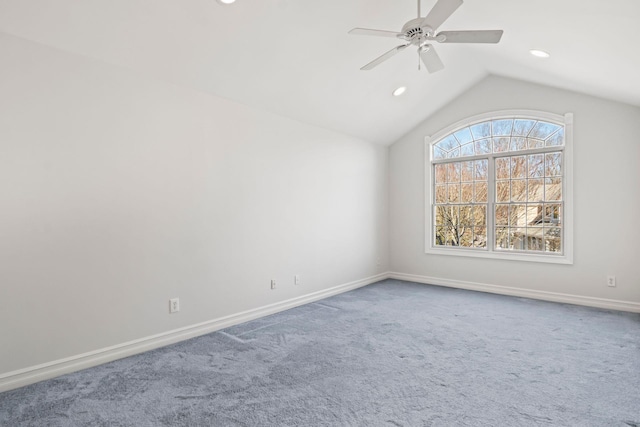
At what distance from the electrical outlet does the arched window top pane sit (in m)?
4.41

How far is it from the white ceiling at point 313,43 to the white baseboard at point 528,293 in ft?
7.69

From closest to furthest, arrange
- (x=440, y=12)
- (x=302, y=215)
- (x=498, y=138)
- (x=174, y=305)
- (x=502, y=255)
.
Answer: (x=440, y=12) → (x=174, y=305) → (x=302, y=215) → (x=502, y=255) → (x=498, y=138)

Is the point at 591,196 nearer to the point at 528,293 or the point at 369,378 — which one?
the point at 528,293

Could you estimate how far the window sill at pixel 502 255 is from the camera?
4.74 m

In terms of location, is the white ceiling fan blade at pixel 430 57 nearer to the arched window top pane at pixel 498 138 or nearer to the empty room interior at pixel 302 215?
the empty room interior at pixel 302 215

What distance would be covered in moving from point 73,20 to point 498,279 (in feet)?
18.1

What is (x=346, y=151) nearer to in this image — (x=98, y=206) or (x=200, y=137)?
(x=200, y=137)

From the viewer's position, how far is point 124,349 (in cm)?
299

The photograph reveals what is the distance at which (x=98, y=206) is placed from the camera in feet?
9.37

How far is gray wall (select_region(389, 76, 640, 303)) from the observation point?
427 centimetres

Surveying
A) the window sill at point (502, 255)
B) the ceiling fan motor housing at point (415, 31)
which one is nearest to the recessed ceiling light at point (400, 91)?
the ceiling fan motor housing at point (415, 31)

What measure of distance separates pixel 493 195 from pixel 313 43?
352 centimetres

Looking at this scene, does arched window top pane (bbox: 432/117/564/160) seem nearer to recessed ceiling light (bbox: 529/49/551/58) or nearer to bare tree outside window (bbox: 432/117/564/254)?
bare tree outside window (bbox: 432/117/564/254)

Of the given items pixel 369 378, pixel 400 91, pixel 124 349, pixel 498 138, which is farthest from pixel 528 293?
pixel 124 349
